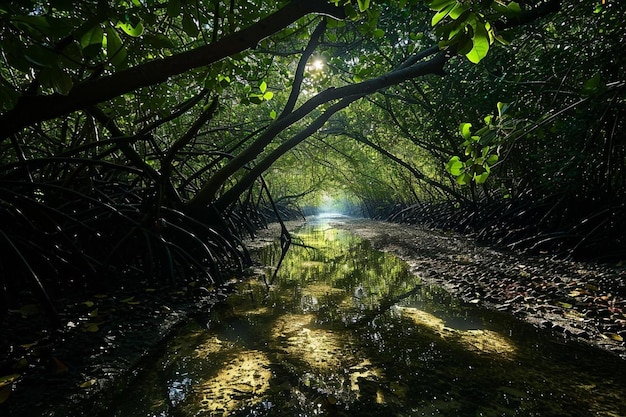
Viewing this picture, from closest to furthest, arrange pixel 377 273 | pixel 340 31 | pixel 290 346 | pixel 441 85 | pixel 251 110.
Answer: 1. pixel 290 346
2. pixel 377 273
3. pixel 340 31
4. pixel 441 85
5. pixel 251 110

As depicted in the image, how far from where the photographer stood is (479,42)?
3.46 ft

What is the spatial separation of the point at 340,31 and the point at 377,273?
4159 millimetres

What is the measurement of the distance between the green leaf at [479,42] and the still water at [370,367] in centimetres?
152

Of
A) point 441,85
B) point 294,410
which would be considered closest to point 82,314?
point 294,410

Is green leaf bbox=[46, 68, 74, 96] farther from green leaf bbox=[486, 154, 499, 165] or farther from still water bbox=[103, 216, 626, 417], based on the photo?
green leaf bbox=[486, 154, 499, 165]

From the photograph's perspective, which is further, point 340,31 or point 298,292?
point 340,31

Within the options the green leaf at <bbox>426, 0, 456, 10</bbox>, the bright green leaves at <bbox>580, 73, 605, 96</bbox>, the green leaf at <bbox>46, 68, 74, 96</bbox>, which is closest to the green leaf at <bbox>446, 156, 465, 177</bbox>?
the bright green leaves at <bbox>580, 73, 605, 96</bbox>

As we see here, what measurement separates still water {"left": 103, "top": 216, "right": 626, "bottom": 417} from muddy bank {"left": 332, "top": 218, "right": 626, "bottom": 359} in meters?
0.25

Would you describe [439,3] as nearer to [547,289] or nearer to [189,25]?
[189,25]

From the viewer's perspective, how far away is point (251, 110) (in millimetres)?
10102

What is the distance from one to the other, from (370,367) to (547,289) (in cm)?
260

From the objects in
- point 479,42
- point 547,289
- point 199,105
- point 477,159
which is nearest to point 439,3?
point 479,42

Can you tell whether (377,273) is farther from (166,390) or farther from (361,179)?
(361,179)

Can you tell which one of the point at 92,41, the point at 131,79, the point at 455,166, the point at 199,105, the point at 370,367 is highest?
the point at 199,105
